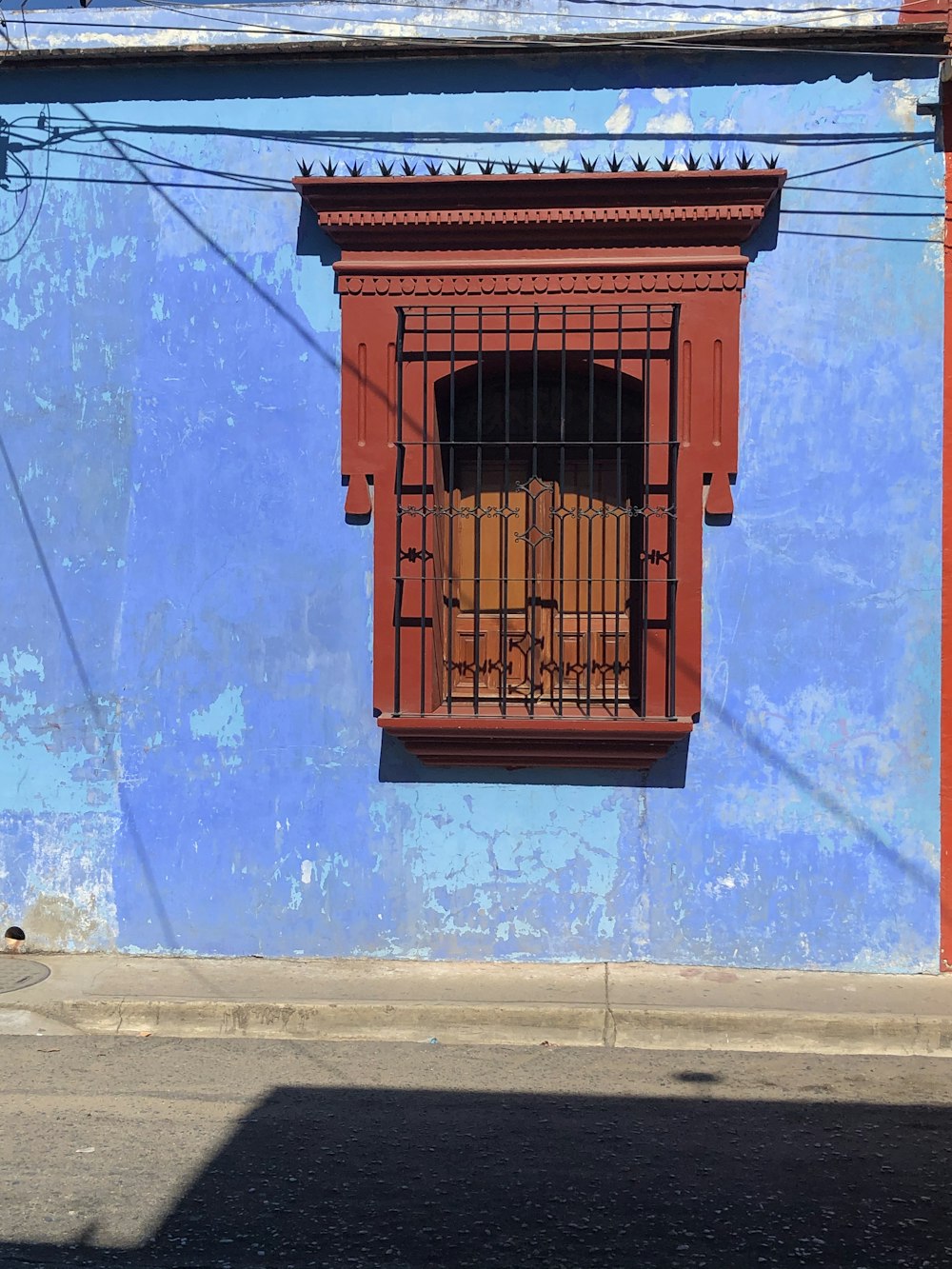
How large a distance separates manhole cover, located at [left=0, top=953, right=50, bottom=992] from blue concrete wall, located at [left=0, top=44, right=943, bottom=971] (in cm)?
19

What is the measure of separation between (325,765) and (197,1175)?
2.41 m

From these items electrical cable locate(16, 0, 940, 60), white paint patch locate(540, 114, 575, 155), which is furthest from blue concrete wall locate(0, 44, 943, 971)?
electrical cable locate(16, 0, 940, 60)

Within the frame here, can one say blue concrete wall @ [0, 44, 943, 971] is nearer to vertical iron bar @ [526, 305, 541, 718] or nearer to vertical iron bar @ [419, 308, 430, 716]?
vertical iron bar @ [419, 308, 430, 716]

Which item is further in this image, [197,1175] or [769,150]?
[769,150]

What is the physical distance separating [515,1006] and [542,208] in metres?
3.53

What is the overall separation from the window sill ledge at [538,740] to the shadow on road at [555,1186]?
62.8 inches

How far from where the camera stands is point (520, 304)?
19.6 ft

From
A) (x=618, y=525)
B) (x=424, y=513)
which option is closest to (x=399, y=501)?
(x=424, y=513)

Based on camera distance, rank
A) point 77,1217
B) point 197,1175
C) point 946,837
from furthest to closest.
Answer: point 946,837 < point 197,1175 < point 77,1217

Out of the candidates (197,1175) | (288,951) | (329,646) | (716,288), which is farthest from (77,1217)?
(716,288)

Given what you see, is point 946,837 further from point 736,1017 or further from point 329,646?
point 329,646

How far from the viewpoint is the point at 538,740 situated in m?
5.87

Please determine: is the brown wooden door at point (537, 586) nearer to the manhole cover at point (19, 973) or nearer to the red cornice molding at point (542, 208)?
the red cornice molding at point (542, 208)

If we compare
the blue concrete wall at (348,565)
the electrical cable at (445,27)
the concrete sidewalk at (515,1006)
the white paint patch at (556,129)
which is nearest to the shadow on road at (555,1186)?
the concrete sidewalk at (515,1006)
